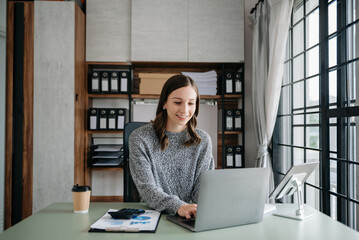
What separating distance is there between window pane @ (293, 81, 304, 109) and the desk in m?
1.52

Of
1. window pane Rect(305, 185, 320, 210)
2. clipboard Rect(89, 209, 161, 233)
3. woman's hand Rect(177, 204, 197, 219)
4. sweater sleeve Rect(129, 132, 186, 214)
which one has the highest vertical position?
sweater sleeve Rect(129, 132, 186, 214)

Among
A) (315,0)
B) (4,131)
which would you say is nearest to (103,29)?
(4,131)

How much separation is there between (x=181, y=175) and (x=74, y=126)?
65.8 inches

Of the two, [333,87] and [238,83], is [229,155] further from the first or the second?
[333,87]

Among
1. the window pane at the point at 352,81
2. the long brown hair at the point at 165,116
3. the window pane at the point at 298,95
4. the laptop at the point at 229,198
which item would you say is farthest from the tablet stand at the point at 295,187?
the window pane at the point at 298,95

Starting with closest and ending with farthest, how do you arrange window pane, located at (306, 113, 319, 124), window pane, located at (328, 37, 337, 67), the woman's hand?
the woman's hand, window pane, located at (328, 37, 337, 67), window pane, located at (306, 113, 319, 124)

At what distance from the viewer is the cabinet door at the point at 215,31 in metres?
3.03

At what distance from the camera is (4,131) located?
109 inches

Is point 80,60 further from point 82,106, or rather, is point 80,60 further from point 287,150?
point 287,150

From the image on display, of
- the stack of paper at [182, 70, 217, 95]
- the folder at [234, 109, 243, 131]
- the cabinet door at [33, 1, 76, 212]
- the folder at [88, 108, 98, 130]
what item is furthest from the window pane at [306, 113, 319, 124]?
A: the cabinet door at [33, 1, 76, 212]

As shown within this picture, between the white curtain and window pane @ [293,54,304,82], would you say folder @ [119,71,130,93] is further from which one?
window pane @ [293,54,304,82]

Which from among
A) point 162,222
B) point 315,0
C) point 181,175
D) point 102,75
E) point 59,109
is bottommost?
point 162,222

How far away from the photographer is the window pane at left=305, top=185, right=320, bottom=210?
2.26 metres

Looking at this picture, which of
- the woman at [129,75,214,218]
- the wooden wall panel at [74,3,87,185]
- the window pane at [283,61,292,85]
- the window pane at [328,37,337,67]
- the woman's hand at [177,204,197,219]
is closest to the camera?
the woman's hand at [177,204,197,219]
